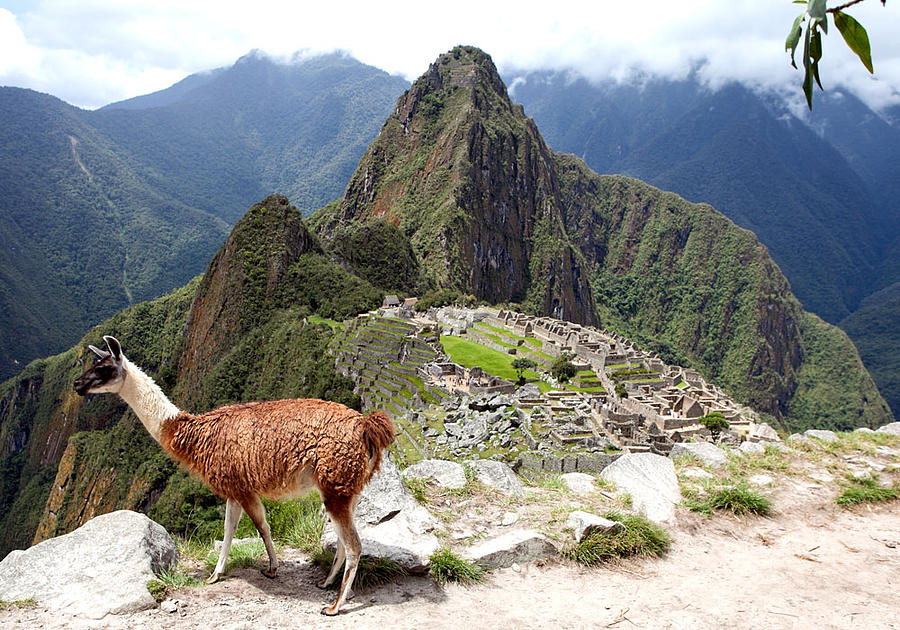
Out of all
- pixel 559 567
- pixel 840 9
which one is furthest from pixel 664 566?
pixel 840 9

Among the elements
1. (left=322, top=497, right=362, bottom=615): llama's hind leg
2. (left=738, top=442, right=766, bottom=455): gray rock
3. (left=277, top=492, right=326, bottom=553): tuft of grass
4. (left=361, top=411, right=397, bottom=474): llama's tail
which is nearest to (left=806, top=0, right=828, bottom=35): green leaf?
(left=361, top=411, right=397, bottom=474): llama's tail

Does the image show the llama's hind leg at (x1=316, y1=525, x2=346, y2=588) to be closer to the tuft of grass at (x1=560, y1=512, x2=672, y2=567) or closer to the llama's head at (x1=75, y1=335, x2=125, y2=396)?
the tuft of grass at (x1=560, y1=512, x2=672, y2=567)

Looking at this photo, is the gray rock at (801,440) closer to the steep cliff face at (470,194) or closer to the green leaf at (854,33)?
the green leaf at (854,33)

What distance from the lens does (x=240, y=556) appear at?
5004mm

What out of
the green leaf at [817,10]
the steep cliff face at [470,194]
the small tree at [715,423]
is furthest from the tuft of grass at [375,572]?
the steep cliff face at [470,194]

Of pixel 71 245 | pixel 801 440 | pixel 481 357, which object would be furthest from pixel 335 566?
pixel 71 245

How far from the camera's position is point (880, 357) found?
169m

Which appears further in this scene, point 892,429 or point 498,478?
point 892,429

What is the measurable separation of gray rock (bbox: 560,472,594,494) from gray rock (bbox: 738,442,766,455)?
293 centimetres

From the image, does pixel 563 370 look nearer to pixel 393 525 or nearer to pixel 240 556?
pixel 393 525

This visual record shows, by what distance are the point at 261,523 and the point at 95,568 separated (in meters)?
1.33

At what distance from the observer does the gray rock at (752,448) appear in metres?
8.40

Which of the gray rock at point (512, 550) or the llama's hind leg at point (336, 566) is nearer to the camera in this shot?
the llama's hind leg at point (336, 566)

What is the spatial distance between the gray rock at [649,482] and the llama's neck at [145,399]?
497 centimetres
